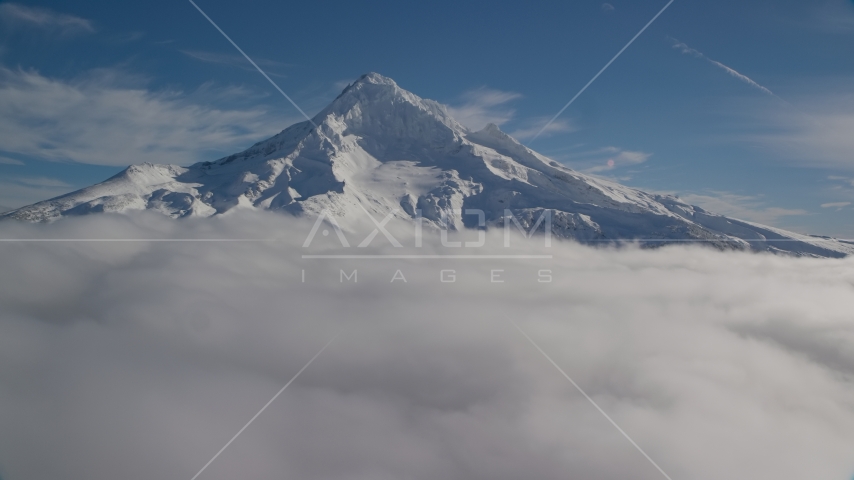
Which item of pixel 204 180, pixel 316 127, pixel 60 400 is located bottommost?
pixel 60 400

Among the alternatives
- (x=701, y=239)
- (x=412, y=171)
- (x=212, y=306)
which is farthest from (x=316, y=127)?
(x=701, y=239)

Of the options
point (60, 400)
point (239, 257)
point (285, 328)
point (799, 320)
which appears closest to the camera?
point (60, 400)

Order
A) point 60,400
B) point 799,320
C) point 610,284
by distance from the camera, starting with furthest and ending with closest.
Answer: point 799,320
point 610,284
point 60,400

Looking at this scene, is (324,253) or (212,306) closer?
(212,306)

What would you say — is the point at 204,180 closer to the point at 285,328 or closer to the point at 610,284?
the point at 285,328

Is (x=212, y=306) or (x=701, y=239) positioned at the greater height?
(x=701, y=239)

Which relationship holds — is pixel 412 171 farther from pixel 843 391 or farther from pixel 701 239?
pixel 843 391

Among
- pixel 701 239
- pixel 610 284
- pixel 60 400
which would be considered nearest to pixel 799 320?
pixel 701 239
